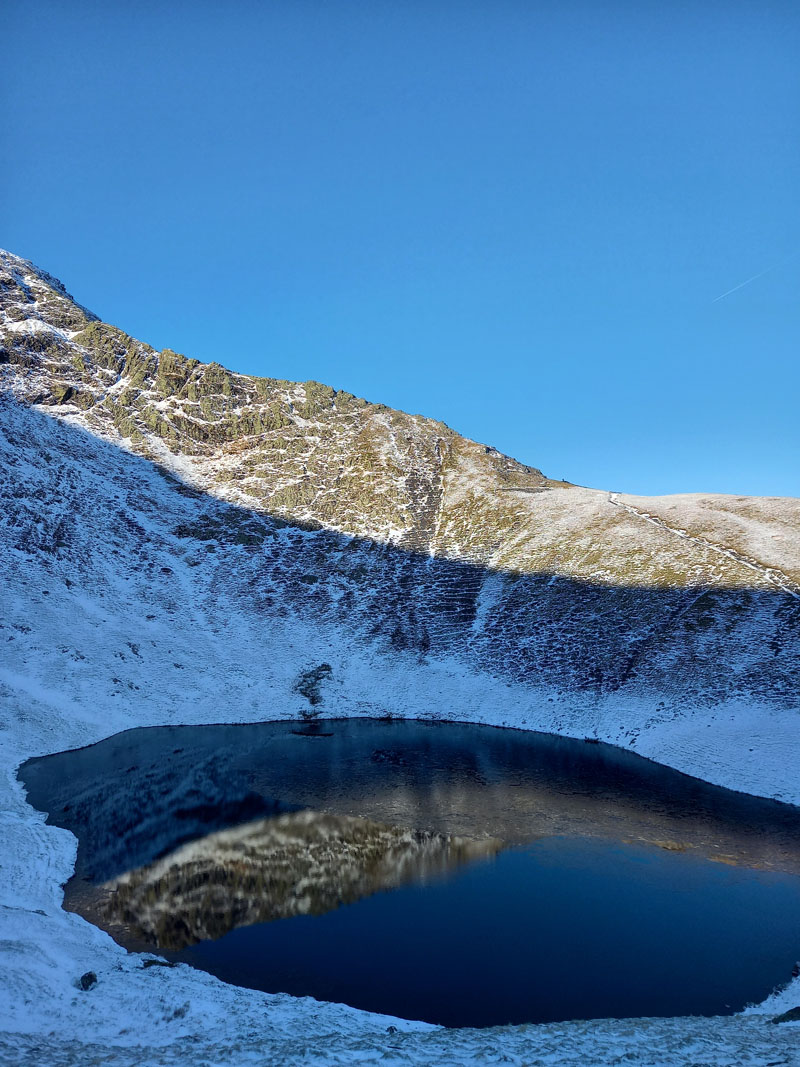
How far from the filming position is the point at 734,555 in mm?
66750

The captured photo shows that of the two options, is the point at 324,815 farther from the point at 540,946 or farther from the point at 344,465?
the point at 344,465

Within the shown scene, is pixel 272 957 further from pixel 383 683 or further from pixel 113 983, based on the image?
pixel 383 683

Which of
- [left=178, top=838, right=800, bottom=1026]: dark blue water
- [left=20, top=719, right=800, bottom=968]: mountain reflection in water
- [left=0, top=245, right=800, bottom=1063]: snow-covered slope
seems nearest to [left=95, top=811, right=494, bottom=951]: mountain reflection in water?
[left=20, top=719, right=800, bottom=968]: mountain reflection in water

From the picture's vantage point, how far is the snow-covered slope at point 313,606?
19.3 meters

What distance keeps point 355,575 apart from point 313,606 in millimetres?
8020

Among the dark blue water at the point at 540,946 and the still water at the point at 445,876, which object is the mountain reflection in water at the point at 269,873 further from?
the dark blue water at the point at 540,946

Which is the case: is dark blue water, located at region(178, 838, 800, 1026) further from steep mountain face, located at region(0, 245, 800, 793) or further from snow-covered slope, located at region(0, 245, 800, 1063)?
steep mountain face, located at region(0, 245, 800, 793)

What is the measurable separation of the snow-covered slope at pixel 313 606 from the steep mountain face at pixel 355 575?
1.02 ft

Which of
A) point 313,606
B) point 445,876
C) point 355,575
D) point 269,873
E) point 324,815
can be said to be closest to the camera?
point 445,876

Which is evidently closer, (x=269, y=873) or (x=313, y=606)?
(x=269, y=873)

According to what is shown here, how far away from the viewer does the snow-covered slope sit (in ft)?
63.3

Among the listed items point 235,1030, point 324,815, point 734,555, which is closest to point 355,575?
point 734,555

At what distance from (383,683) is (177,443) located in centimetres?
6706

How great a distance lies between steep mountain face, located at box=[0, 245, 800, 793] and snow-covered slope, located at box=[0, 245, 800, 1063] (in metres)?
0.31
